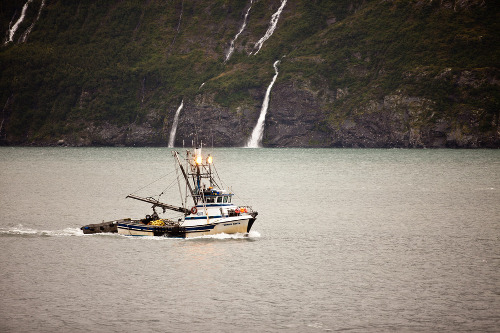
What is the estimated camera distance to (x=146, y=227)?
207 ft

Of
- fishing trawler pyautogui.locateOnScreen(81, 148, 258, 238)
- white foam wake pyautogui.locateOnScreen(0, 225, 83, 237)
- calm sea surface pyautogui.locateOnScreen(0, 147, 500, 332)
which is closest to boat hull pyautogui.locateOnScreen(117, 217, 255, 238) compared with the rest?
fishing trawler pyautogui.locateOnScreen(81, 148, 258, 238)

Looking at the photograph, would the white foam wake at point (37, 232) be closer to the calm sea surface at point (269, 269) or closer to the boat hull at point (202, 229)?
the calm sea surface at point (269, 269)

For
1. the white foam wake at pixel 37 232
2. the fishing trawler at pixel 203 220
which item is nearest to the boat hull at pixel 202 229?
the fishing trawler at pixel 203 220

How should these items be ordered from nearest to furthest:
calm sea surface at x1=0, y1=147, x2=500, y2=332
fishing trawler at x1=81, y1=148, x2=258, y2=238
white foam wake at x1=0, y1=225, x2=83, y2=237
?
calm sea surface at x1=0, y1=147, x2=500, y2=332 < fishing trawler at x1=81, y1=148, x2=258, y2=238 < white foam wake at x1=0, y1=225, x2=83, y2=237

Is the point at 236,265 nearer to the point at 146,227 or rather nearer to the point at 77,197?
the point at 146,227

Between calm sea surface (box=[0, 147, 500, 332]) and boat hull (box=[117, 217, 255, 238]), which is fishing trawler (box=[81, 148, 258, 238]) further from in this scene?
calm sea surface (box=[0, 147, 500, 332])

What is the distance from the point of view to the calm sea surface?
128 ft

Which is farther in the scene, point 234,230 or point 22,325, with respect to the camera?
point 234,230

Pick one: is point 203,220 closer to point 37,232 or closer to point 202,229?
point 202,229

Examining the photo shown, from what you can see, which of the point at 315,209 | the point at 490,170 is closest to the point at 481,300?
the point at 315,209

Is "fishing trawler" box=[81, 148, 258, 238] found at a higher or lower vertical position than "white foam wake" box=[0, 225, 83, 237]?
higher

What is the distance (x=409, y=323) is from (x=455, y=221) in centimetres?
3841

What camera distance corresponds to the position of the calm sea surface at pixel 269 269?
38875mm

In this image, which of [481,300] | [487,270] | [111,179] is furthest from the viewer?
[111,179]
